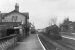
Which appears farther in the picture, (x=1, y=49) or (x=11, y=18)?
(x=11, y=18)

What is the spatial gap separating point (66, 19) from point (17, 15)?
87.2 meters

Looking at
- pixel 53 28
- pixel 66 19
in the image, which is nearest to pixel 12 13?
pixel 53 28

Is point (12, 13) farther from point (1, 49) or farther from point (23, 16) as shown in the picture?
point (1, 49)

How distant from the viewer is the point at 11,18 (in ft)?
212

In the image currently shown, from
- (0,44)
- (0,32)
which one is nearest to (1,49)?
(0,44)

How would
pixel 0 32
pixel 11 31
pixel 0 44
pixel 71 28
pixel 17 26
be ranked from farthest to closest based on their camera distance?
pixel 71 28 → pixel 17 26 → pixel 11 31 → pixel 0 32 → pixel 0 44

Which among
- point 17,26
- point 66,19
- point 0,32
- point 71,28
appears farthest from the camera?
point 66,19

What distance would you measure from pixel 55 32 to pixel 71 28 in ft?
196

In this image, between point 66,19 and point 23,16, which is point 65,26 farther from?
point 23,16

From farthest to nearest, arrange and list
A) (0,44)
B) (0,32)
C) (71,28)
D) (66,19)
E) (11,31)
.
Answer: (66,19) → (71,28) → (11,31) → (0,32) → (0,44)

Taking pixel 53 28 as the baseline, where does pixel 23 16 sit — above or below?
above

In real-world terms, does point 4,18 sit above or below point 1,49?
→ above

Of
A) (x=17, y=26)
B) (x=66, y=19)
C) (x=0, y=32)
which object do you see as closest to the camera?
(x=0, y=32)

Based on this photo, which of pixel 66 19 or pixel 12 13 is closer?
pixel 12 13
